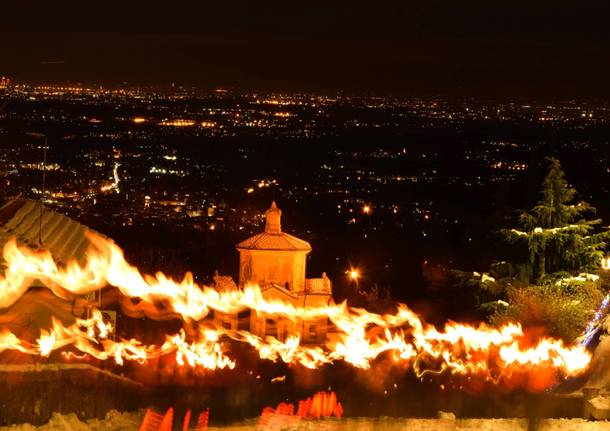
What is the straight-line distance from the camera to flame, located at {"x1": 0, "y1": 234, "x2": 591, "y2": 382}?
13.3m

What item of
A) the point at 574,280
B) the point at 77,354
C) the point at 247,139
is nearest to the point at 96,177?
the point at 247,139

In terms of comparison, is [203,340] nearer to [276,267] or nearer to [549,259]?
[549,259]

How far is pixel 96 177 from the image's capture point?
223ft

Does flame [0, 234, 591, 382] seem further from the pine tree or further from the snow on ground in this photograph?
the pine tree

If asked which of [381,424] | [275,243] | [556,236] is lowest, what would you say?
[381,424]

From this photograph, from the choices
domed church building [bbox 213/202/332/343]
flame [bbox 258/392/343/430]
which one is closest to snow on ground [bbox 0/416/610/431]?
flame [bbox 258/392/343/430]

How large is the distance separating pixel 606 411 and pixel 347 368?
6238 mm

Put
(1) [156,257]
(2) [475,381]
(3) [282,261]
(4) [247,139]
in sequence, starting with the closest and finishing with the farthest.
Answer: (2) [475,381] < (3) [282,261] < (1) [156,257] < (4) [247,139]

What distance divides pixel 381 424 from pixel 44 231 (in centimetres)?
660

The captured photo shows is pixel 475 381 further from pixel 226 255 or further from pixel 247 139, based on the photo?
pixel 247 139

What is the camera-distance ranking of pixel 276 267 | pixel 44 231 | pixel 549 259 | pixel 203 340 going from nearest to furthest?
pixel 44 231 < pixel 203 340 < pixel 549 259 < pixel 276 267

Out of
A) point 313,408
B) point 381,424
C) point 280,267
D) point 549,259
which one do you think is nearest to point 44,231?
point 313,408

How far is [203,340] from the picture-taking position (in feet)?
61.1

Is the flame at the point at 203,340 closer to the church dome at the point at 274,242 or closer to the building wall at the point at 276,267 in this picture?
the building wall at the point at 276,267
